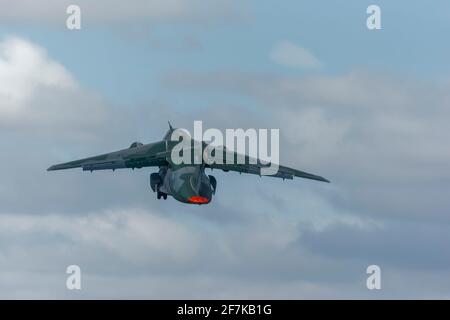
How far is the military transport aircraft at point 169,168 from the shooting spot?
474 ft

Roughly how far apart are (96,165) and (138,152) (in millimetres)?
6023

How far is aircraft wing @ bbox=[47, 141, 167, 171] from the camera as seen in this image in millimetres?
151875

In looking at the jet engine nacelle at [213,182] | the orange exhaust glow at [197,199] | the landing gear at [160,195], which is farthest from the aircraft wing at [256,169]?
the landing gear at [160,195]

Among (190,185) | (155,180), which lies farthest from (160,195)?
(190,185)

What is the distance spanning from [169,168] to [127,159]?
6353mm

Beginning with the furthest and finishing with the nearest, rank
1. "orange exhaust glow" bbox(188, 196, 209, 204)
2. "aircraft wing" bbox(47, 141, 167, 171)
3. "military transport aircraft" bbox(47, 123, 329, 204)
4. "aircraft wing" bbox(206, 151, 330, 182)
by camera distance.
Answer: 1. "aircraft wing" bbox(47, 141, 167, 171)
2. "aircraft wing" bbox(206, 151, 330, 182)
3. "military transport aircraft" bbox(47, 123, 329, 204)
4. "orange exhaust glow" bbox(188, 196, 209, 204)

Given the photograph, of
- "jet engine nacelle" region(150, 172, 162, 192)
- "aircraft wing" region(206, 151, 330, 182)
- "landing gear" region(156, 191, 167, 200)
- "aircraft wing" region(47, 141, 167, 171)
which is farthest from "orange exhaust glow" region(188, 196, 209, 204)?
"jet engine nacelle" region(150, 172, 162, 192)

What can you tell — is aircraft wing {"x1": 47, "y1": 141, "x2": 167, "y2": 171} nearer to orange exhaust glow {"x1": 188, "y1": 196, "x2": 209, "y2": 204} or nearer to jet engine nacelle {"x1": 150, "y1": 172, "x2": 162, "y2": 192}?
jet engine nacelle {"x1": 150, "y1": 172, "x2": 162, "y2": 192}

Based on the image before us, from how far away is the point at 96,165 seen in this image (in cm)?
15738

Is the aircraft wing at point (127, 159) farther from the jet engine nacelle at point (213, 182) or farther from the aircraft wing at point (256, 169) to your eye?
the aircraft wing at point (256, 169)
